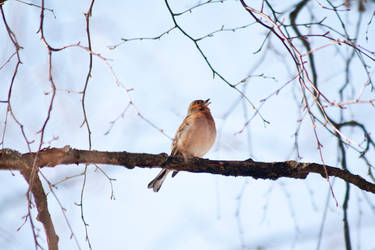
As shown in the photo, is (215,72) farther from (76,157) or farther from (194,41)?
(76,157)

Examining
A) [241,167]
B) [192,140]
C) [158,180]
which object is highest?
[192,140]

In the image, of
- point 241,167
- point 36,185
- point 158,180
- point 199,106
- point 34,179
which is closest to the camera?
point 34,179

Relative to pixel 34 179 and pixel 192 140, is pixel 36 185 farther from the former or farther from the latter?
pixel 192 140

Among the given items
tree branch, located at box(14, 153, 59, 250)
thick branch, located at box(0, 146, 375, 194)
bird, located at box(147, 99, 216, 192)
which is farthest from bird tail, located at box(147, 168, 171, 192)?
tree branch, located at box(14, 153, 59, 250)

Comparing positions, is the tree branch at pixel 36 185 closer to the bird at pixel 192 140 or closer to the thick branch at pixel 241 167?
the thick branch at pixel 241 167

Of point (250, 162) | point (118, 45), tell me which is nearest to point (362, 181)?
point (250, 162)

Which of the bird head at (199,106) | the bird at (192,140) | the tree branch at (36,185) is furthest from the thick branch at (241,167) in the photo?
the bird head at (199,106)

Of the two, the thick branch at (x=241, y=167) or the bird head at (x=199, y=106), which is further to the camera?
the bird head at (x=199, y=106)

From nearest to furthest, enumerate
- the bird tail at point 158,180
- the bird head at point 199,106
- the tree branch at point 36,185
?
the tree branch at point 36,185, the bird tail at point 158,180, the bird head at point 199,106

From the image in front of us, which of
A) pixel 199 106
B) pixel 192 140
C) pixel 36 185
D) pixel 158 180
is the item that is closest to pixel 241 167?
pixel 192 140

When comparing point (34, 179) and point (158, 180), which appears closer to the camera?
point (34, 179)

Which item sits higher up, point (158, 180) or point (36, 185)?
point (158, 180)

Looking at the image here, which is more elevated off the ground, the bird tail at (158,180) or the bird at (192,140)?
the bird at (192,140)

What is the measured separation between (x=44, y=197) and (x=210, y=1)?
2711 millimetres
